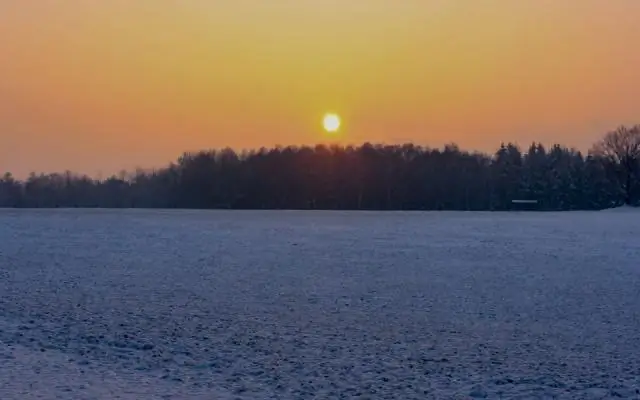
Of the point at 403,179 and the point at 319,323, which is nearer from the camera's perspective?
the point at 319,323

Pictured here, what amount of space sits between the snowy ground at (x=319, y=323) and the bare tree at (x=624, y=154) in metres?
71.7

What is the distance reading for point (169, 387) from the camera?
11758mm

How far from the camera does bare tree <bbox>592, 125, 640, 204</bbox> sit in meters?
103

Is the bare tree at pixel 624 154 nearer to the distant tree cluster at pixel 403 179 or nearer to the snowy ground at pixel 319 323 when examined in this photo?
the distant tree cluster at pixel 403 179

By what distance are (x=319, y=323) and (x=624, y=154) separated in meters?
96.9

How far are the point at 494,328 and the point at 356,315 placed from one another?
312 cm

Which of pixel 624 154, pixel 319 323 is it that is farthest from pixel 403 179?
pixel 319 323

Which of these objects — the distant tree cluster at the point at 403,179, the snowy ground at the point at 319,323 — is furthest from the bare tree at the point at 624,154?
the snowy ground at the point at 319,323

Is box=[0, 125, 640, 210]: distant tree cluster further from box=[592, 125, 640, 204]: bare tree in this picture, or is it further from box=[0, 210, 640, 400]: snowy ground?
box=[0, 210, 640, 400]: snowy ground

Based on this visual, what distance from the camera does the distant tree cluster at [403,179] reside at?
10650 centimetres

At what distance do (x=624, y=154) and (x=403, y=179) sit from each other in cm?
2847

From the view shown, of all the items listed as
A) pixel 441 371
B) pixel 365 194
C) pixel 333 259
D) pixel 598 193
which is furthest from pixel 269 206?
pixel 441 371

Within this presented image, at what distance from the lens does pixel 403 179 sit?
114m

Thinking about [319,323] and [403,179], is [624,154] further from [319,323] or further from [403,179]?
[319,323]
